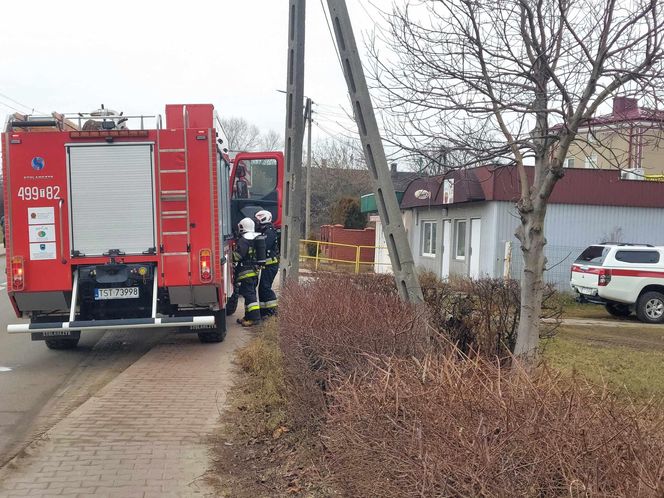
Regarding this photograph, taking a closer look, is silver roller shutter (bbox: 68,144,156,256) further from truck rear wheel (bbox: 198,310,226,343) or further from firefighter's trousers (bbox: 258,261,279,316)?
firefighter's trousers (bbox: 258,261,279,316)

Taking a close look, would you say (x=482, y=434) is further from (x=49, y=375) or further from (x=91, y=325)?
(x=49, y=375)

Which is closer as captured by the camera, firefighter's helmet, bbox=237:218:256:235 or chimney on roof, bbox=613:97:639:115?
chimney on roof, bbox=613:97:639:115

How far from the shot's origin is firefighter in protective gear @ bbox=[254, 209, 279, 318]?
36.0 ft

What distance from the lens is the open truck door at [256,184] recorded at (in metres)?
11.7

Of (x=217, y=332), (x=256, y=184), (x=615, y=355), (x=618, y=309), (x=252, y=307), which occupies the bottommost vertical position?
(x=618, y=309)

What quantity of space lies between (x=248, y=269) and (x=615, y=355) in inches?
227

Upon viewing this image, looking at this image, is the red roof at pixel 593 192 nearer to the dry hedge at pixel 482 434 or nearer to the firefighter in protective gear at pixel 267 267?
the firefighter in protective gear at pixel 267 267

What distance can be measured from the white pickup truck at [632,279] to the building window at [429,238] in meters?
8.62

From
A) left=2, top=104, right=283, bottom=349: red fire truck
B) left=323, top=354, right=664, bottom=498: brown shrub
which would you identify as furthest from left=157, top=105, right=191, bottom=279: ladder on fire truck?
left=323, top=354, right=664, bottom=498: brown shrub

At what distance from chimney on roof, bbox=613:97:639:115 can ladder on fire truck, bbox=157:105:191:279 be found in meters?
5.38

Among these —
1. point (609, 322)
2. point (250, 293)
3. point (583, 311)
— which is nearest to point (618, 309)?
point (583, 311)

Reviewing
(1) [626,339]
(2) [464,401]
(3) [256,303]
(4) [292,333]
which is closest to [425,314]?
(4) [292,333]

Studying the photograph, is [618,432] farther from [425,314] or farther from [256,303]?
[256,303]

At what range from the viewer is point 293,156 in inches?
388
